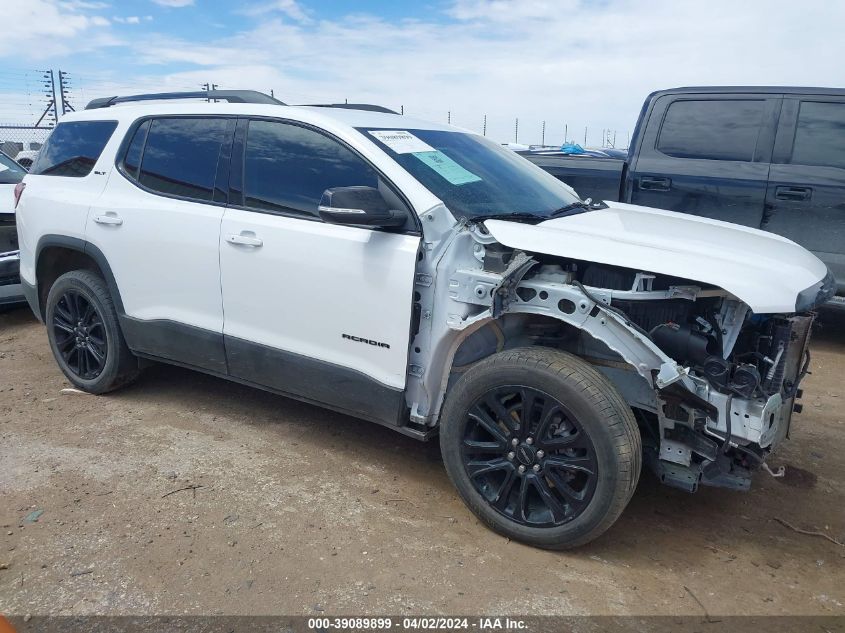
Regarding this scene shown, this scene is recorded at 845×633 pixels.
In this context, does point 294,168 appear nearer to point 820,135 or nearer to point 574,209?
point 574,209

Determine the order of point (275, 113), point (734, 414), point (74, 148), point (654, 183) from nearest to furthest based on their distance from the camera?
point (734, 414) → point (275, 113) → point (74, 148) → point (654, 183)

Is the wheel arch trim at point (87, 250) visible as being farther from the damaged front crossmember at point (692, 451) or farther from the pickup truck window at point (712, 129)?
the pickup truck window at point (712, 129)

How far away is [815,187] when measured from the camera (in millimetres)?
5418

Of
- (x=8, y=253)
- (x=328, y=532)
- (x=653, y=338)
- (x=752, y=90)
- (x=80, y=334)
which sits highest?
(x=752, y=90)

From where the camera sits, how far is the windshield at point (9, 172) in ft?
23.1

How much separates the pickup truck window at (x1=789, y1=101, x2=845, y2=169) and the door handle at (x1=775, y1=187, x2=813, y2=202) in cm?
21

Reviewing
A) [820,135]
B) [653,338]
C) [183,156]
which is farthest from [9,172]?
[820,135]

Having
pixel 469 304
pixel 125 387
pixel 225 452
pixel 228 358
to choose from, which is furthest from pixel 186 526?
pixel 125 387

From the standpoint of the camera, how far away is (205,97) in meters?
4.19

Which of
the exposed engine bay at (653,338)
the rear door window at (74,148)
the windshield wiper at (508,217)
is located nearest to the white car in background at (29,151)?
the rear door window at (74,148)

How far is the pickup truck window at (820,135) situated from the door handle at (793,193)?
0.70ft

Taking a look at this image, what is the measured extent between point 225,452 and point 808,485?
3.07m

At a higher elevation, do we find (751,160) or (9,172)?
(751,160)

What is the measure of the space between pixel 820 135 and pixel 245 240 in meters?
4.61
